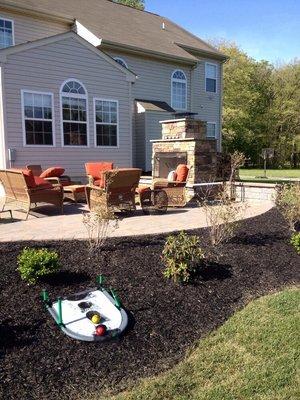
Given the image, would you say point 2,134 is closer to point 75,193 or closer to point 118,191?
point 75,193

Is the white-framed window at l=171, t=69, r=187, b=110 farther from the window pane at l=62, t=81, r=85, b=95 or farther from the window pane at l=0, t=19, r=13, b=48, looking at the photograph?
the window pane at l=0, t=19, r=13, b=48

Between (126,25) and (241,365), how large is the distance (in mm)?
17926

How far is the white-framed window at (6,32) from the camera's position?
13.4 meters

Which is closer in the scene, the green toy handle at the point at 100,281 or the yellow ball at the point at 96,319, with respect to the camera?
the yellow ball at the point at 96,319

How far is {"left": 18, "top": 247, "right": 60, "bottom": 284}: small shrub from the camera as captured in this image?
3.91m

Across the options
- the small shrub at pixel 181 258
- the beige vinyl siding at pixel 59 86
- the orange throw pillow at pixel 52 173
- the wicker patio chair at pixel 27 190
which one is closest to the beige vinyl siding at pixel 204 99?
the beige vinyl siding at pixel 59 86

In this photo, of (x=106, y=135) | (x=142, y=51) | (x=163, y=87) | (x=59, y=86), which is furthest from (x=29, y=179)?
(x=163, y=87)

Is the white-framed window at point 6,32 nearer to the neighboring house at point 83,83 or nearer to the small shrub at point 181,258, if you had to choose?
the neighboring house at point 83,83

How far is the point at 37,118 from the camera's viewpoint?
37.1ft

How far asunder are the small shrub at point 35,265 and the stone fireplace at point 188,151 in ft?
22.7

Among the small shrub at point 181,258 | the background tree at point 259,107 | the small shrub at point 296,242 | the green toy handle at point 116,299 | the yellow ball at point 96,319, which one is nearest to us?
the yellow ball at point 96,319

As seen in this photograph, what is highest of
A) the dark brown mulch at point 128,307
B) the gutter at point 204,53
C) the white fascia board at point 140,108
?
the gutter at point 204,53

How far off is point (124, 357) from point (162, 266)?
1.60 metres

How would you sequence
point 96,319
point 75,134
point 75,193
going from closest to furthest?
point 96,319, point 75,193, point 75,134
